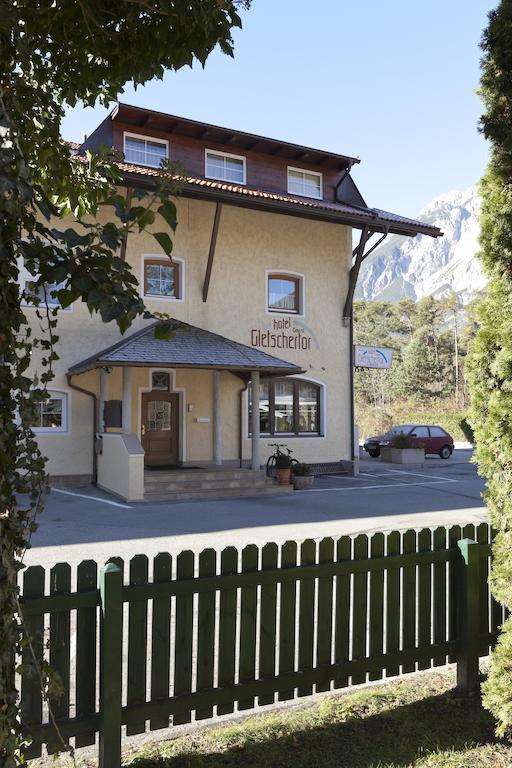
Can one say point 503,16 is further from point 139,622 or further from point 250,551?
point 139,622

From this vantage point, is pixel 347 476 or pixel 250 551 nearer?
pixel 250 551

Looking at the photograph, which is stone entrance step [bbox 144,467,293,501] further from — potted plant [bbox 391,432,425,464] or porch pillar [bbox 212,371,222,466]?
potted plant [bbox 391,432,425,464]

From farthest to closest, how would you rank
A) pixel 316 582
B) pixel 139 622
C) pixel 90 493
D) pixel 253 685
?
pixel 90 493 → pixel 316 582 → pixel 253 685 → pixel 139 622

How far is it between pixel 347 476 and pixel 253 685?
16.1 m

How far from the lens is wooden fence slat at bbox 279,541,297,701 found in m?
3.74

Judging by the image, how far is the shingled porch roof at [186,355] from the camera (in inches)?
580

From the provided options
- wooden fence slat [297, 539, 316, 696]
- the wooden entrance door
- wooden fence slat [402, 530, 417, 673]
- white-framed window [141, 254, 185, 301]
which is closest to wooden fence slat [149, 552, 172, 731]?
wooden fence slat [297, 539, 316, 696]

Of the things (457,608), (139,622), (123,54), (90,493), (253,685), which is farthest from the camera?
(90,493)

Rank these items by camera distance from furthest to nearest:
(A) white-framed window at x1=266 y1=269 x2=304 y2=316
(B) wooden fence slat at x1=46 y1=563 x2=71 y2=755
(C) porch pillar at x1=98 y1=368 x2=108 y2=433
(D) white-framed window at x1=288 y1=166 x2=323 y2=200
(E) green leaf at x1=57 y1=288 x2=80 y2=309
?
1. (D) white-framed window at x1=288 y1=166 x2=323 y2=200
2. (A) white-framed window at x1=266 y1=269 x2=304 y2=316
3. (C) porch pillar at x1=98 y1=368 x2=108 y2=433
4. (B) wooden fence slat at x1=46 y1=563 x2=71 y2=755
5. (E) green leaf at x1=57 y1=288 x2=80 y2=309

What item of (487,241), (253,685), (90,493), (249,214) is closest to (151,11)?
(487,241)

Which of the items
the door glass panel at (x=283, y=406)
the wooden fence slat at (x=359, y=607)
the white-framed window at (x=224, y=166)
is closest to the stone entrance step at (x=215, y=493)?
the door glass panel at (x=283, y=406)

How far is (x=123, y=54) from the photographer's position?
2.99m

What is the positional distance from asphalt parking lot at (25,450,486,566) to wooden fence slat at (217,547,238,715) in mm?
4832

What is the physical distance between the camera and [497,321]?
405 cm
